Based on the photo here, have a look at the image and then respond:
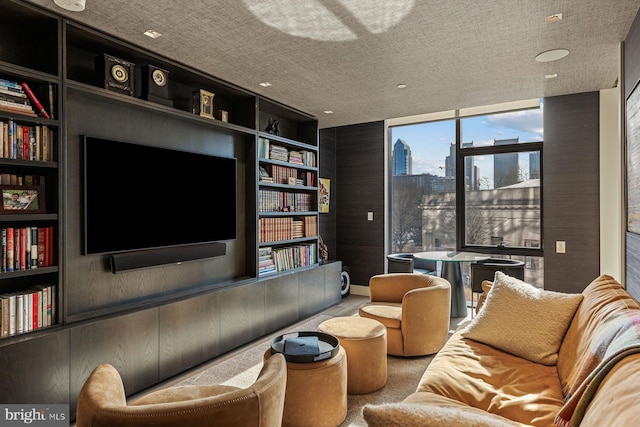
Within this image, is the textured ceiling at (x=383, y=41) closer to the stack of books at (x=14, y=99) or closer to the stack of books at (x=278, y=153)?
the stack of books at (x=14, y=99)

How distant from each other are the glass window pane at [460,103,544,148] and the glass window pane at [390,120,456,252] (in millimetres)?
221

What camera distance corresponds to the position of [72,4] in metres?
2.19

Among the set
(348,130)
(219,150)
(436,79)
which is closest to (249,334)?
(219,150)

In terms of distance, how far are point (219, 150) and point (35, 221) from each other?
5.49 feet

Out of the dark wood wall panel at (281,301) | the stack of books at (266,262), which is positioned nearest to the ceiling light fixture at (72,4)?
the stack of books at (266,262)

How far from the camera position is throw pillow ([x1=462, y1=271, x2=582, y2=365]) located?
6.75ft

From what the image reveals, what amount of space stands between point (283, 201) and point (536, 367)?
3.04 metres

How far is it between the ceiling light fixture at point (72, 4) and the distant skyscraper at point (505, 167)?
443 centimetres

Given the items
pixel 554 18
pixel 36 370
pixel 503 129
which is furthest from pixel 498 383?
pixel 503 129

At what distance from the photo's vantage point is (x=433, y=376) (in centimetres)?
180

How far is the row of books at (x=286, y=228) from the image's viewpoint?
4.08 metres

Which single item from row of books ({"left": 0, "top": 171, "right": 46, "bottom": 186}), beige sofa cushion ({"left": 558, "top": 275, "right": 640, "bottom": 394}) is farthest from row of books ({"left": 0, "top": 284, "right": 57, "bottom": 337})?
beige sofa cushion ({"left": 558, "top": 275, "right": 640, "bottom": 394})

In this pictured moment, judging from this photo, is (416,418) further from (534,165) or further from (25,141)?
(534,165)

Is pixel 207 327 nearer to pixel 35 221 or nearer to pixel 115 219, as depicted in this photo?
pixel 115 219
